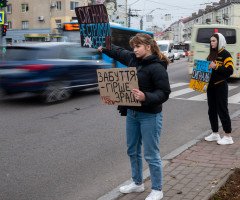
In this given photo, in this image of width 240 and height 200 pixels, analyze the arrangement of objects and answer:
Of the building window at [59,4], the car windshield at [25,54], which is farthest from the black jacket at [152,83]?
the building window at [59,4]

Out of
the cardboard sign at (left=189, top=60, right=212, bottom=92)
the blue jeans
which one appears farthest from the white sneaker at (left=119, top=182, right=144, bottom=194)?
the cardboard sign at (left=189, top=60, right=212, bottom=92)

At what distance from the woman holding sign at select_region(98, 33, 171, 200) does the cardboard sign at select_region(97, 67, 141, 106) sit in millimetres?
78

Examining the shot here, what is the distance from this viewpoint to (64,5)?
58656 mm

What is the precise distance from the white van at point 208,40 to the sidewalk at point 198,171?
1236 centimetres

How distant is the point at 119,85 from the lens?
172 inches

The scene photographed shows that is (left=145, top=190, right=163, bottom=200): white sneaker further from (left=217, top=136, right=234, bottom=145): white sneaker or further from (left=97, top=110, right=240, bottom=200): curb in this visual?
(left=217, top=136, right=234, bottom=145): white sneaker

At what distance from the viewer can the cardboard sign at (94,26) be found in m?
5.18

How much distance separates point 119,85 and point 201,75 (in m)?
3.18

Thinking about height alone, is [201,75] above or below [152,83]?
below

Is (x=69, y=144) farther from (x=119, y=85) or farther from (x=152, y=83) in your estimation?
(x=152, y=83)

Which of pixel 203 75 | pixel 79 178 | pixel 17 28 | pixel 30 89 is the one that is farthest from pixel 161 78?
pixel 17 28

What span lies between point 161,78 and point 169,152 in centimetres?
289

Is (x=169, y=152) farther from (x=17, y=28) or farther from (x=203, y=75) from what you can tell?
(x=17, y=28)

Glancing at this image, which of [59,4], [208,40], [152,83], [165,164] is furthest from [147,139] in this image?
[59,4]
